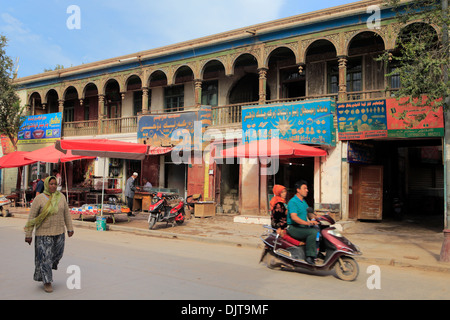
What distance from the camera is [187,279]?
6.40 m

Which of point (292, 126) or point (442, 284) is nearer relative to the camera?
point (442, 284)

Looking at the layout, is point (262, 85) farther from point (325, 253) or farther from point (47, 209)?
point (47, 209)

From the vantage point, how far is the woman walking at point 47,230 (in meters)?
5.73

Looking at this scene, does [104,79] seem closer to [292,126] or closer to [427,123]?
[292,126]

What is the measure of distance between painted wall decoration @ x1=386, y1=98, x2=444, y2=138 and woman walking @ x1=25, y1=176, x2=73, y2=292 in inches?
403

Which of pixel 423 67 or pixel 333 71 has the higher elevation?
pixel 333 71

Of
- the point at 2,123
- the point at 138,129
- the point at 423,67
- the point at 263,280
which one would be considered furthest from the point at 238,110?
the point at 2,123

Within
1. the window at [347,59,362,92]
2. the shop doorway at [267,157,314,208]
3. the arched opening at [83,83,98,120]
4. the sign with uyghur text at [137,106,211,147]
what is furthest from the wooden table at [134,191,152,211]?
the window at [347,59,362,92]

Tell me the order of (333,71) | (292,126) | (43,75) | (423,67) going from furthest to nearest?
1. (43,75)
2. (333,71)
3. (292,126)
4. (423,67)

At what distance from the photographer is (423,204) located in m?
20.0

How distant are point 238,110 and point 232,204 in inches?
169

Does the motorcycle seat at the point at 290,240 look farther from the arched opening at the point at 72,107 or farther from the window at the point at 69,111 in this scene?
the window at the point at 69,111

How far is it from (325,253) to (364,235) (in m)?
5.79

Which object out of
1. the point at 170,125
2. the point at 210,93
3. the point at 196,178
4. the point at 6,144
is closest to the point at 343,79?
the point at 210,93
